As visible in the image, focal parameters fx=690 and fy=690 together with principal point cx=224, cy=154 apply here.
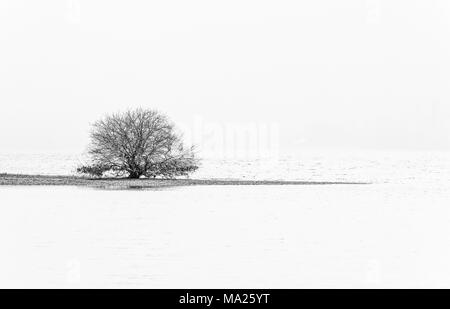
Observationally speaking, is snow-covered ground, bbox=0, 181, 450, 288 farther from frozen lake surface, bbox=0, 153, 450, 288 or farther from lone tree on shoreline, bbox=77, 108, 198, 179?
Result: lone tree on shoreline, bbox=77, 108, 198, 179

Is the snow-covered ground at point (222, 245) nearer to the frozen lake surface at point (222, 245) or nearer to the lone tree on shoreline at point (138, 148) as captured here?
the frozen lake surface at point (222, 245)

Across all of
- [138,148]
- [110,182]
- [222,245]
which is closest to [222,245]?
[222,245]

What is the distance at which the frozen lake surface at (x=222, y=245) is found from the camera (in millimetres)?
15878

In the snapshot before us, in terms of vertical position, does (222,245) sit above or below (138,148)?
below

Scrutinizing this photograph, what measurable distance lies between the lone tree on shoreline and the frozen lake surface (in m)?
25.1

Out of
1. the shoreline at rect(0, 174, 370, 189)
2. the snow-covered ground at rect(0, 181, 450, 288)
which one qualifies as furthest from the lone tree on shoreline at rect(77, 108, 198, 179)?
the snow-covered ground at rect(0, 181, 450, 288)

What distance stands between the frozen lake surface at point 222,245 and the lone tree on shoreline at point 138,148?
2505 centimetres

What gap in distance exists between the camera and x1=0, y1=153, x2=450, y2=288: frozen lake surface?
15.9m

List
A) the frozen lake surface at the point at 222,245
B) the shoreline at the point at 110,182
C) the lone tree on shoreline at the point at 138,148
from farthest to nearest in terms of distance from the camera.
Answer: the lone tree on shoreline at the point at 138,148 → the shoreline at the point at 110,182 → the frozen lake surface at the point at 222,245

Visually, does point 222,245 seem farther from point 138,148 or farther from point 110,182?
point 138,148

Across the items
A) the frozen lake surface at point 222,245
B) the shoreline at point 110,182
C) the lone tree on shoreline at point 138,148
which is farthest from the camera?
the lone tree on shoreline at point 138,148

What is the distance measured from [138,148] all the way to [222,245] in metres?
42.3

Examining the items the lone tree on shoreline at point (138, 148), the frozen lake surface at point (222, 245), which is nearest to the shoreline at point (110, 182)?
the lone tree on shoreline at point (138, 148)

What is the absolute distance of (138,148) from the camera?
6266 cm
